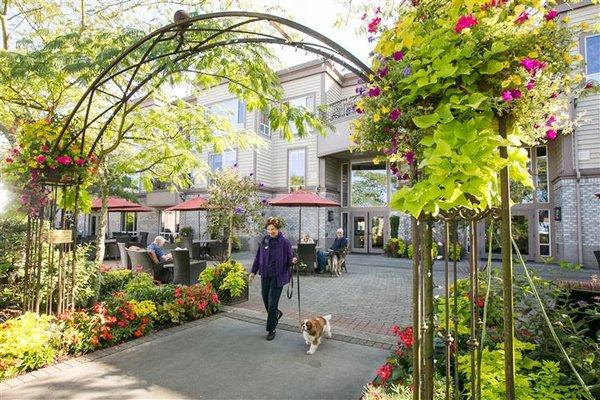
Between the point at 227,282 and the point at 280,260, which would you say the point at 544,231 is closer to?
the point at 227,282

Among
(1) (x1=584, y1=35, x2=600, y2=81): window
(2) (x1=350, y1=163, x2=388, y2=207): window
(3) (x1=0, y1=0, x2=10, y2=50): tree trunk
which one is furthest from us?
(2) (x1=350, y1=163, x2=388, y2=207): window

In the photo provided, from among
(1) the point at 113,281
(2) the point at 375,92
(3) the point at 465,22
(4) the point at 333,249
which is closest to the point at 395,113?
(2) the point at 375,92

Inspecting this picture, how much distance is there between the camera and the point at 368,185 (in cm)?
2072

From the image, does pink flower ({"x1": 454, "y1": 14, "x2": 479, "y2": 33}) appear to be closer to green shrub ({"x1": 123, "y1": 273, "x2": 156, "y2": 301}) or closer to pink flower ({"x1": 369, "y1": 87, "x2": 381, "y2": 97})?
pink flower ({"x1": 369, "y1": 87, "x2": 381, "y2": 97})

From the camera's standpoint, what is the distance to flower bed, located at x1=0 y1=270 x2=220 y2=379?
4.06 meters

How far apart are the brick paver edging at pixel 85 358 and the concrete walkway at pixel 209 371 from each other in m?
0.01

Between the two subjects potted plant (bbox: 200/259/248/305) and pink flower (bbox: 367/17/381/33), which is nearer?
pink flower (bbox: 367/17/381/33)

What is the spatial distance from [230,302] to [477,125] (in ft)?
21.8

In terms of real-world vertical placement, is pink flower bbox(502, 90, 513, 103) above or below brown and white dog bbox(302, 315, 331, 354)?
above

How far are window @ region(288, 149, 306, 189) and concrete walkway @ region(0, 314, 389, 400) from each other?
51.9 feet

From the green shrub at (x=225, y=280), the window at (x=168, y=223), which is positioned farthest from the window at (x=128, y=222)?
the green shrub at (x=225, y=280)

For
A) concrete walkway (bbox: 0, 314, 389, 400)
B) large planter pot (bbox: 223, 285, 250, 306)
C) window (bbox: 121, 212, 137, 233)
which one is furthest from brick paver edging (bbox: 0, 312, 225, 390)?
window (bbox: 121, 212, 137, 233)

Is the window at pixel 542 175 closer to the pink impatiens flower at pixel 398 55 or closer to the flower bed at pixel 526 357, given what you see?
the flower bed at pixel 526 357

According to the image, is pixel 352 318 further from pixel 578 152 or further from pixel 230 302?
pixel 578 152
